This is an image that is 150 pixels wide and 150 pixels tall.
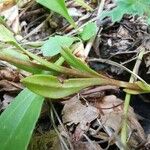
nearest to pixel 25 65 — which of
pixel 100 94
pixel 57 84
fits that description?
pixel 57 84

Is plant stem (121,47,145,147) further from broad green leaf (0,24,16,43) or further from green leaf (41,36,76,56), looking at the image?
broad green leaf (0,24,16,43)

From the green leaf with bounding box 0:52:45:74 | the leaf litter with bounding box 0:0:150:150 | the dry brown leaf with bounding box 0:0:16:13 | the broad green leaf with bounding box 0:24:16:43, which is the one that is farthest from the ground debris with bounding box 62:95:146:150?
the dry brown leaf with bounding box 0:0:16:13

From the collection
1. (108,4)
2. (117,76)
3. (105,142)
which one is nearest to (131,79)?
(117,76)

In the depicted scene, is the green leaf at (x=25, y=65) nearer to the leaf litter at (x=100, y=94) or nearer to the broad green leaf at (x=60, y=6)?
the leaf litter at (x=100, y=94)

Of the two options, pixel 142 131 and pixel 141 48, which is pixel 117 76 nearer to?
pixel 141 48

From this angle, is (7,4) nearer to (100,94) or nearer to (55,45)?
(55,45)

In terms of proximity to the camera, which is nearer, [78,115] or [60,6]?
[78,115]
